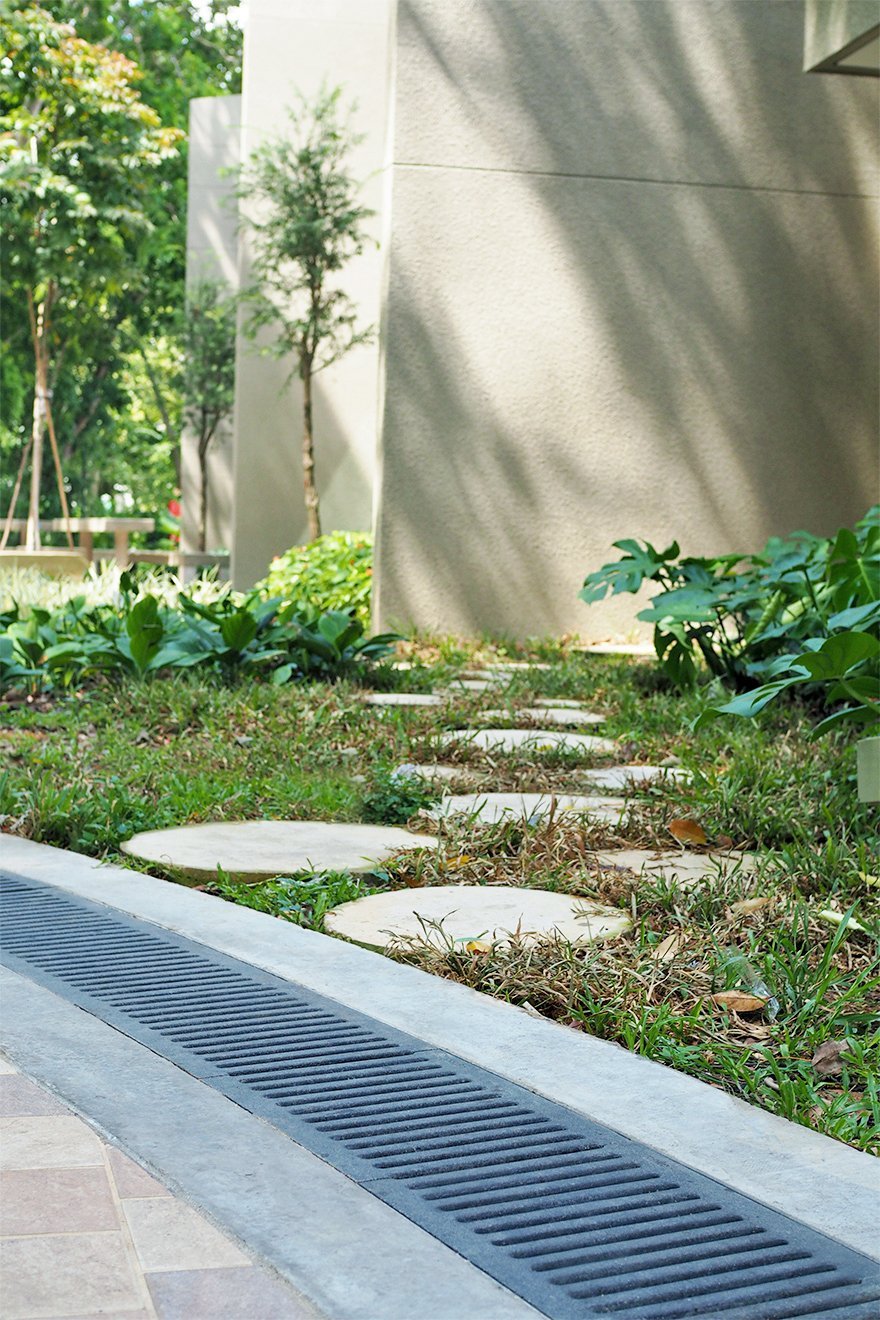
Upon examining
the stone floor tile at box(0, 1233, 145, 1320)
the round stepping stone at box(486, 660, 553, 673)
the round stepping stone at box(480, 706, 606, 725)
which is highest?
the round stepping stone at box(486, 660, 553, 673)

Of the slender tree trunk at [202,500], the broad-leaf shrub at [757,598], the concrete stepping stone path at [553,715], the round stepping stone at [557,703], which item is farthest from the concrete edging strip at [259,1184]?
the slender tree trunk at [202,500]

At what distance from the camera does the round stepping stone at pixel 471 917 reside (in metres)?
2.39

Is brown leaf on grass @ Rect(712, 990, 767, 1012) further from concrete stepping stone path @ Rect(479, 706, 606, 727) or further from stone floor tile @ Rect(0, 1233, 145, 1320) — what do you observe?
concrete stepping stone path @ Rect(479, 706, 606, 727)

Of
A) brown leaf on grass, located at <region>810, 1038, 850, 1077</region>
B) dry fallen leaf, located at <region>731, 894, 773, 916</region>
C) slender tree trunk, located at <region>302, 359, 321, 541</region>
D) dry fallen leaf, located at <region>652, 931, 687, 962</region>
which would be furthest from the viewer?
slender tree trunk, located at <region>302, 359, 321, 541</region>

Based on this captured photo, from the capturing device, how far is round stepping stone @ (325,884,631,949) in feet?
7.84

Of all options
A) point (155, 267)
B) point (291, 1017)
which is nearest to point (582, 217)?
point (291, 1017)

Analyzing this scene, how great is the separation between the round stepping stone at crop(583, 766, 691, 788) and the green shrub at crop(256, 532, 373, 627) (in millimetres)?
4572

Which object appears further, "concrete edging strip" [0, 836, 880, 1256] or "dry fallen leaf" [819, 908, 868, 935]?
"dry fallen leaf" [819, 908, 868, 935]

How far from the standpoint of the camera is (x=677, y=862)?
9.73 feet

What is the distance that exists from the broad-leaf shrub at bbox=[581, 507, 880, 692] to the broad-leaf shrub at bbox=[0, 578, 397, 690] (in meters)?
1.09

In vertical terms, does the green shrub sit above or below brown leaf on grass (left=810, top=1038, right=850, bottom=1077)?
above

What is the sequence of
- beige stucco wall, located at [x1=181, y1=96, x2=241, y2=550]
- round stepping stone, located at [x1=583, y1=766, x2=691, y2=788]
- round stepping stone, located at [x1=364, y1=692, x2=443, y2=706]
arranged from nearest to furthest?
round stepping stone, located at [x1=583, y1=766, x2=691, y2=788]
round stepping stone, located at [x1=364, y1=692, x2=443, y2=706]
beige stucco wall, located at [x1=181, y1=96, x2=241, y2=550]

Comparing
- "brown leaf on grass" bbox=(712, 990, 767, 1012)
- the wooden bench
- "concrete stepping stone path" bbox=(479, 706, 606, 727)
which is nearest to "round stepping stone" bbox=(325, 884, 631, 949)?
"brown leaf on grass" bbox=(712, 990, 767, 1012)

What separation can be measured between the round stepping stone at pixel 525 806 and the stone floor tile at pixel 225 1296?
1983mm
